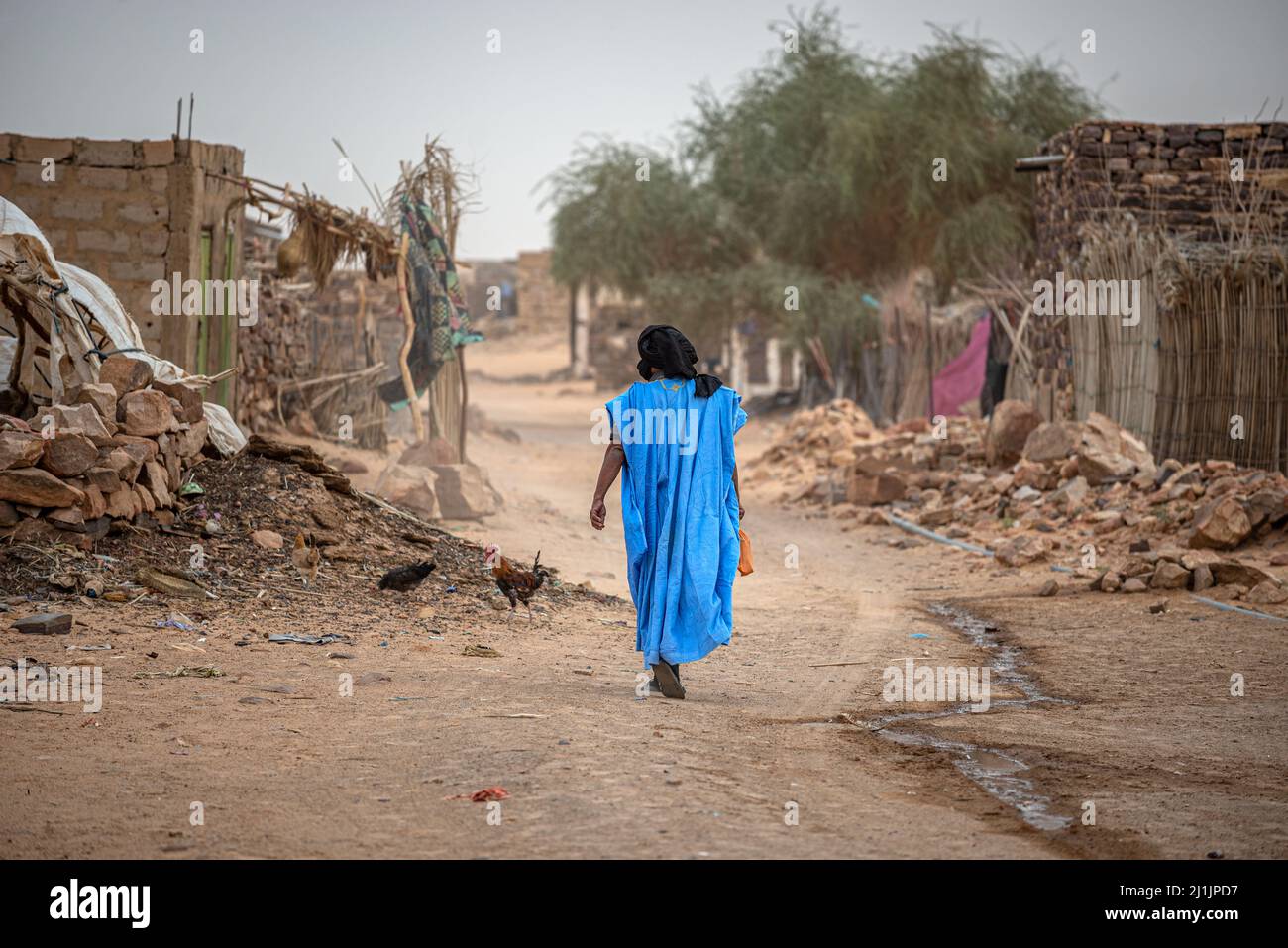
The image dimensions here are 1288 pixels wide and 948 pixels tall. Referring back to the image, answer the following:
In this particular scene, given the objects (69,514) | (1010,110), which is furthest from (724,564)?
(1010,110)

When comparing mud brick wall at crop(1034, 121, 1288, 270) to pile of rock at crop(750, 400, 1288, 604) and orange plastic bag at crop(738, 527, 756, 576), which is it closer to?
pile of rock at crop(750, 400, 1288, 604)

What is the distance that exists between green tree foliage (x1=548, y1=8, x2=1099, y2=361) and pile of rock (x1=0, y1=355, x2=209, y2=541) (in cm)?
1439

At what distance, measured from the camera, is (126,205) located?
9336 mm

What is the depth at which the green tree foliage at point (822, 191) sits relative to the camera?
941 inches

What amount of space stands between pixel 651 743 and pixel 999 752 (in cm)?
123

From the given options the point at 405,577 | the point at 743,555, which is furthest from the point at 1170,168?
the point at 743,555

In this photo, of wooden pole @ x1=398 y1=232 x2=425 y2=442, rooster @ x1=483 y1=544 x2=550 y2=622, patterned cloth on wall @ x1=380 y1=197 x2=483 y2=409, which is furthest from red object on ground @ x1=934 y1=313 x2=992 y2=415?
rooster @ x1=483 y1=544 x2=550 y2=622

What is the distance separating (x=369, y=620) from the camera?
6.61 meters

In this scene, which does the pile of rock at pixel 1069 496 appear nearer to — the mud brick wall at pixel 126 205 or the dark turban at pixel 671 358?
the dark turban at pixel 671 358

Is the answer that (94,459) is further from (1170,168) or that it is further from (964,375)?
(964,375)

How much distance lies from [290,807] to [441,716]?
1.19 m

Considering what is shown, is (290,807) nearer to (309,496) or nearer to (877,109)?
(309,496)

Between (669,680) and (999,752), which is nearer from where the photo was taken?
(999,752)

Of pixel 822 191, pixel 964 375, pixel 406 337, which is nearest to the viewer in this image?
pixel 406 337
